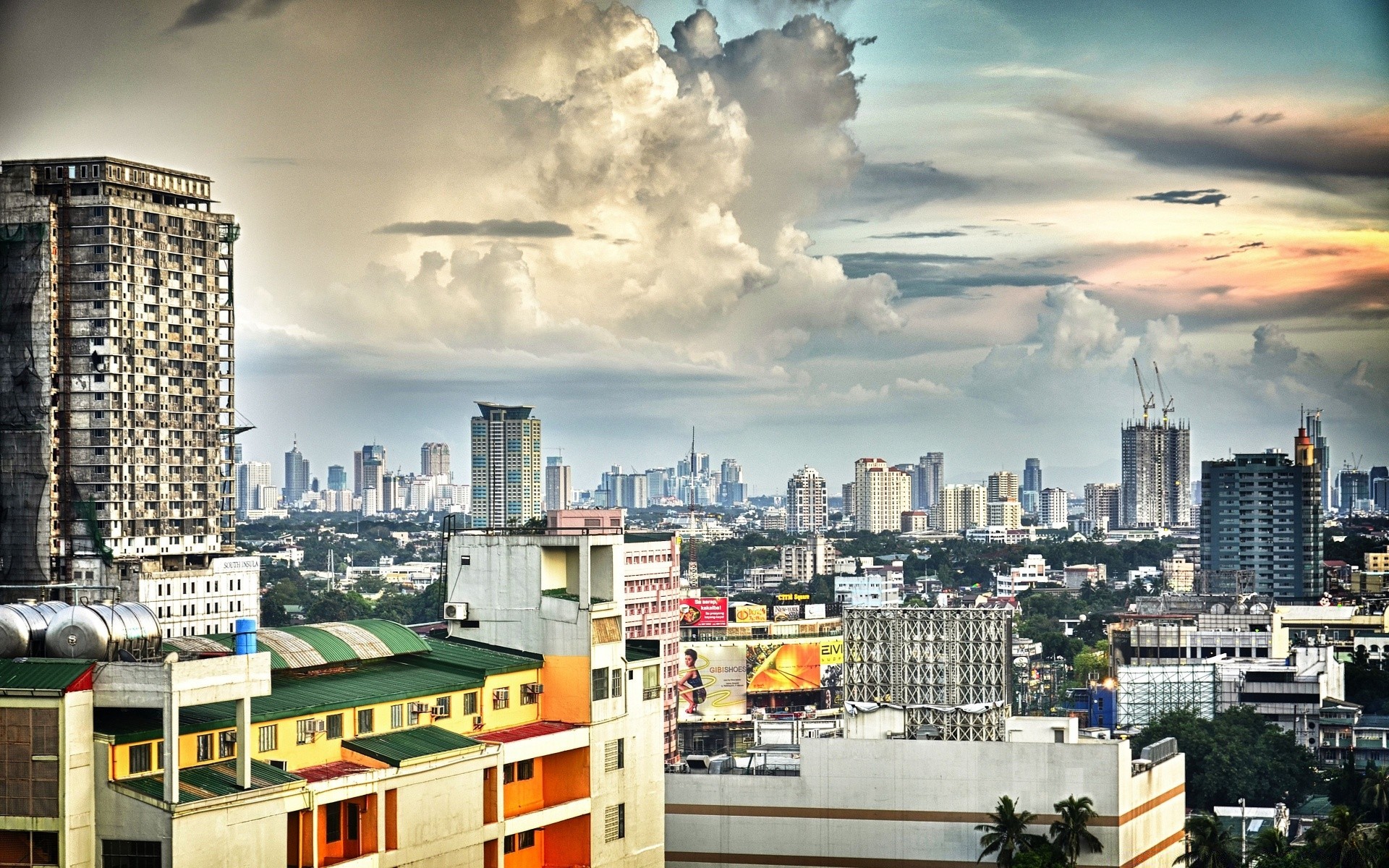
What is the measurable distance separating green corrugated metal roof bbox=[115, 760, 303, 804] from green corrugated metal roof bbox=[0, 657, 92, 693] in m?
1.22

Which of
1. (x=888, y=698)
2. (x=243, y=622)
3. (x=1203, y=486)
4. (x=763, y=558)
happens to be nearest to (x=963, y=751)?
(x=888, y=698)

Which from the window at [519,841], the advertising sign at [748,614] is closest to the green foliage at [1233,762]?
the advertising sign at [748,614]

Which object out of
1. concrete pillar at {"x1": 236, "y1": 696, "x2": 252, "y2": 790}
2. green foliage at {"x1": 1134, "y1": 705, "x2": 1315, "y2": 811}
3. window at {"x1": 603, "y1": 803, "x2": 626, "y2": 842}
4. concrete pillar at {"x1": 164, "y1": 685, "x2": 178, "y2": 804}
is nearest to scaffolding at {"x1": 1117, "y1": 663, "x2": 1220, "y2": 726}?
green foliage at {"x1": 1134, "y1": 705, "x2": 1315, "y2": 811}

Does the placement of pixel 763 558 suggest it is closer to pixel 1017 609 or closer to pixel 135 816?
pixel 1017 609

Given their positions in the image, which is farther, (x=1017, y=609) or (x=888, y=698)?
(x=1017, y=609)

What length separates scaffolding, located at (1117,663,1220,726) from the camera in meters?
65.3

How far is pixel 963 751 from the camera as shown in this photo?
1273 inches

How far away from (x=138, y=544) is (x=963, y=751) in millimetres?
47004

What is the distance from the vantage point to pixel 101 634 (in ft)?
65.8

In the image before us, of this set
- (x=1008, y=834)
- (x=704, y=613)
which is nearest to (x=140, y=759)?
(x=1008, y=834)

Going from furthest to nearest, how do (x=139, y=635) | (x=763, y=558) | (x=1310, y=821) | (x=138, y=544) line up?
(x=763, y=558), (x=138, y=544), (x=1310, y=821), (x=139, y=635)

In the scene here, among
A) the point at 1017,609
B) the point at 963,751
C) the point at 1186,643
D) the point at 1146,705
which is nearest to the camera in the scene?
the point at 963,751

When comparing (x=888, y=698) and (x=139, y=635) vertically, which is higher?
(x=139, y=635)

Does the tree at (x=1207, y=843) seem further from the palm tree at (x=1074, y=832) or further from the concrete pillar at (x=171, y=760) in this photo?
the concrete pillar at (x=171, y=760)
